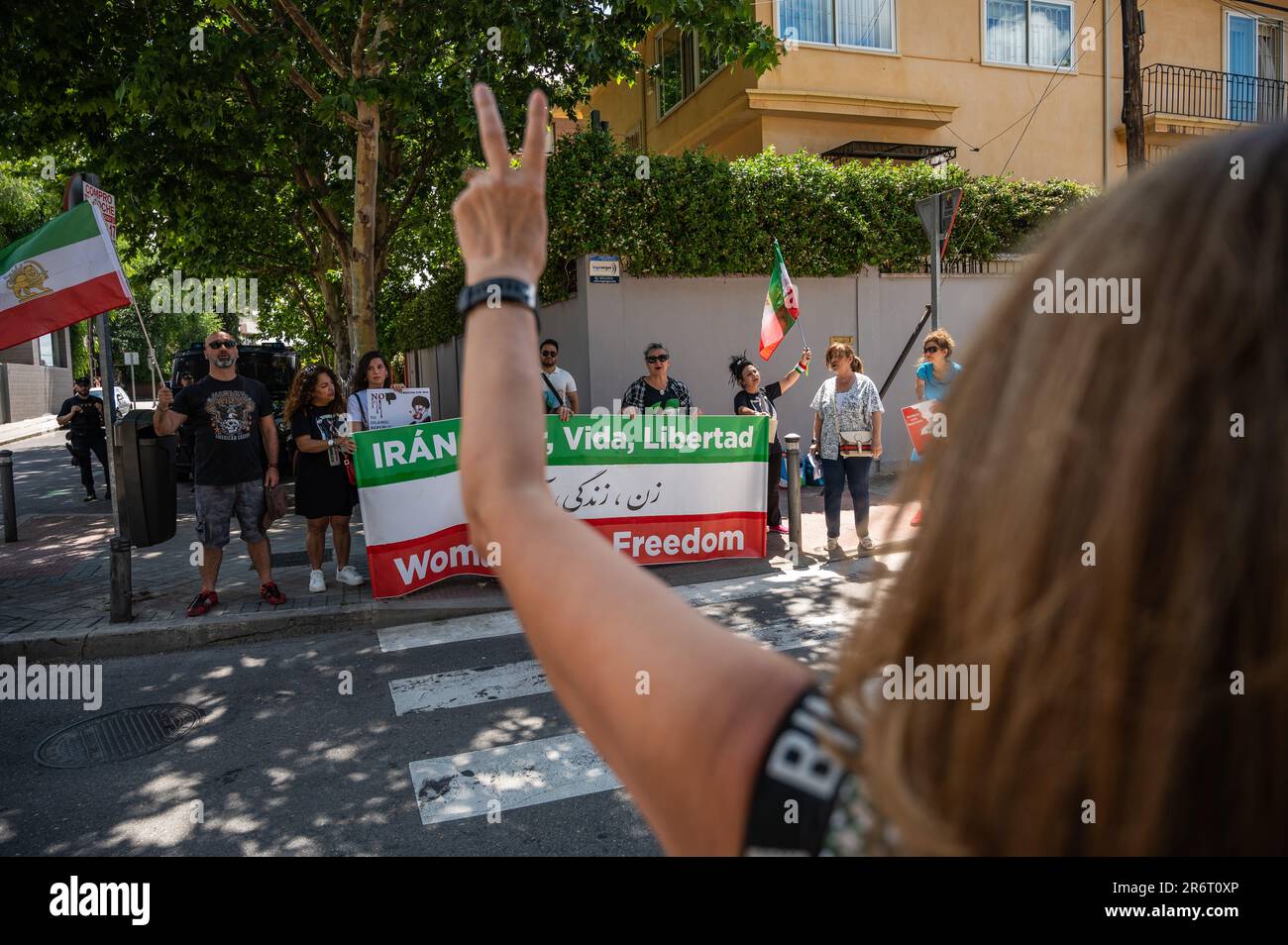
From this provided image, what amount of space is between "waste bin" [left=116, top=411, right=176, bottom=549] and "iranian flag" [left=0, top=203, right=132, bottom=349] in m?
0.97

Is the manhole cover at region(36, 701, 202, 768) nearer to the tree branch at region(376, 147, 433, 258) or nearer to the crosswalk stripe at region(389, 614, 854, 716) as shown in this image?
the crosswalk stripe at region(389, 614, 854, 716)

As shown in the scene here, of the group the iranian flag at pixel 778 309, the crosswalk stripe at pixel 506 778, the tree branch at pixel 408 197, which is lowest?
the crosswalk stripe at pixel 506 778

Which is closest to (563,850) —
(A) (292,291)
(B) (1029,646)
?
(B) (1029,646)

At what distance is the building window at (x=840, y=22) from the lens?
17.0 metres

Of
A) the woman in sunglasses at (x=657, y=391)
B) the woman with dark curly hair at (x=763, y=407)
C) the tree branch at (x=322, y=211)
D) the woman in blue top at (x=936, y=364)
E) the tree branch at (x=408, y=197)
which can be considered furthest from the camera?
the tree branch at (x=408, y=197)

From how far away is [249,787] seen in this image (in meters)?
4.36

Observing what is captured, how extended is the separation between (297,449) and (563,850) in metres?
5.55

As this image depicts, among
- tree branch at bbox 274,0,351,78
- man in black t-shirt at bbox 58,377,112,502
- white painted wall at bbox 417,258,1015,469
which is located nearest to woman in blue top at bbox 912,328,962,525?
white painted wall at bbox 417,258,1015,469

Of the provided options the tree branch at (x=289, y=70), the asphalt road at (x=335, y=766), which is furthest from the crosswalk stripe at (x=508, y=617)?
the tree branch at (x=289, y=70)

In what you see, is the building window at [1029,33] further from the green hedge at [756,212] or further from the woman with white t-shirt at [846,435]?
the woman with white t-shirt at [846,435]

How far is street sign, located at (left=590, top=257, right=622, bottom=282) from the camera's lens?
42.1 feet

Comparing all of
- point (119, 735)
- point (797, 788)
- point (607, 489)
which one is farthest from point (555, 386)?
point (797, 788)

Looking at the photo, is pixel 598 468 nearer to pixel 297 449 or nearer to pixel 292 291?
pixel 297 449

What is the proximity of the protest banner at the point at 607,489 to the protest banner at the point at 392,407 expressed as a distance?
0.52 metres
